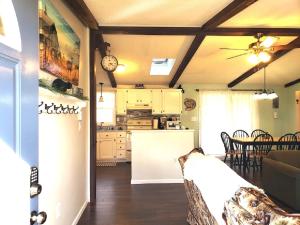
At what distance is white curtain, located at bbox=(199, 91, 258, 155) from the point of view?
7605mm

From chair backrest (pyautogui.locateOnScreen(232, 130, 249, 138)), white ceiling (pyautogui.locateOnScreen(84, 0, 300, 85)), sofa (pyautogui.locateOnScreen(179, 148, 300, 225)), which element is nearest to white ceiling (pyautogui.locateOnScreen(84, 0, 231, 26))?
white ceiling (pyautogui.locateOnScreen(84, 0, 300, 85))

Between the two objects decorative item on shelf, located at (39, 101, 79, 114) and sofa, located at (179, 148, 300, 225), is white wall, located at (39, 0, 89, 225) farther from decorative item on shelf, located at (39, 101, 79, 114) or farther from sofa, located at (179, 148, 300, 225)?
sofa, located at (179, 148, 300, 225)

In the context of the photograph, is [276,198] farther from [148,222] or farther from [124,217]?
[124,217]

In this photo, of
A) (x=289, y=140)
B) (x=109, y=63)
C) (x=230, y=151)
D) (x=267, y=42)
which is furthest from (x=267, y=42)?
(x=230, y=151)

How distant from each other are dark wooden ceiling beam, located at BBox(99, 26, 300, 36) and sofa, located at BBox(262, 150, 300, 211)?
2086 millimetres

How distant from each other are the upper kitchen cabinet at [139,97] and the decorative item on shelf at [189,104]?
3.81 ft

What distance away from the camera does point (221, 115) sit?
7684mm

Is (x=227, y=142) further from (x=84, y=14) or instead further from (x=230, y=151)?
(x=84, y=14)

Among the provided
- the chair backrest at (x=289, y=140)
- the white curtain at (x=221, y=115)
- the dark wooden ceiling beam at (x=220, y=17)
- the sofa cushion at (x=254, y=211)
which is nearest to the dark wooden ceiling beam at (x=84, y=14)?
the dark wooden ceiling beam at (x=220, y=17)

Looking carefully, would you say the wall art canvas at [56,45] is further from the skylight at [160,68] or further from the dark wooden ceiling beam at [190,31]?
the skylight at [160,68]

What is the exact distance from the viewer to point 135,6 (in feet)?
10.8

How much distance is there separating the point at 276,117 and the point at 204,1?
6047 mm

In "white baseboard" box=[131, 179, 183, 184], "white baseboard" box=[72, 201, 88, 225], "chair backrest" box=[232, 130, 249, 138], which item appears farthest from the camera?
"chair backrest" box=[232, 130, 249, 138]

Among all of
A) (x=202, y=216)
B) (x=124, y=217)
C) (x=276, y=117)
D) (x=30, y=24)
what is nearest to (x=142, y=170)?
(x=124, y=217)
